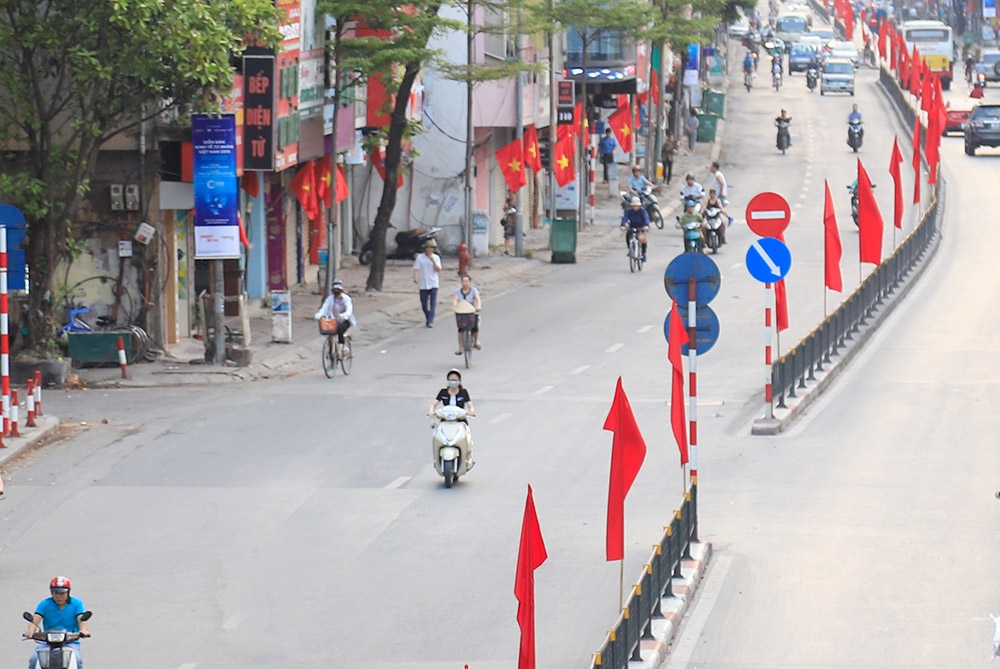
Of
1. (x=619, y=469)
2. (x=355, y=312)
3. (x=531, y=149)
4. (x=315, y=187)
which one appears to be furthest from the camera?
(x=531, y=149)

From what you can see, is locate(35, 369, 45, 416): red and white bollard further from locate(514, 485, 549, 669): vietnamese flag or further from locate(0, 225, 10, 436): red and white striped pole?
locate(514, 485, 549, 669): vietnamese flag

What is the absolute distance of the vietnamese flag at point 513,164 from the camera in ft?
136

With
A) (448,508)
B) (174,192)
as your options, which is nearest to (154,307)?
(174,192)

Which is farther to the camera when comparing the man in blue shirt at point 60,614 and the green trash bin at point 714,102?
the green trash bin at point 714,102

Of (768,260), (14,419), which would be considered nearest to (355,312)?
(14,419)

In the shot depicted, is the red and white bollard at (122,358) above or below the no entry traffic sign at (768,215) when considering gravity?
below

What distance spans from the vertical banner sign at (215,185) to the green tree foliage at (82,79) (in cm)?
48

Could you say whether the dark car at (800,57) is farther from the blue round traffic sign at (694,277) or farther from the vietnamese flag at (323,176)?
the blue round traffic sign at (694,277)

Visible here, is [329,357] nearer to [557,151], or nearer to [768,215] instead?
[768,215]

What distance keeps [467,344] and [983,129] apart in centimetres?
4218

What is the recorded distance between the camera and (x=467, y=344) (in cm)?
2698

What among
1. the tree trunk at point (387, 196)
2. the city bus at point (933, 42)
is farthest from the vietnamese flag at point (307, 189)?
the city bus at point (933, 42)

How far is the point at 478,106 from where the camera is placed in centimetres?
4344

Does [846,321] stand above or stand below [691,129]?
below
